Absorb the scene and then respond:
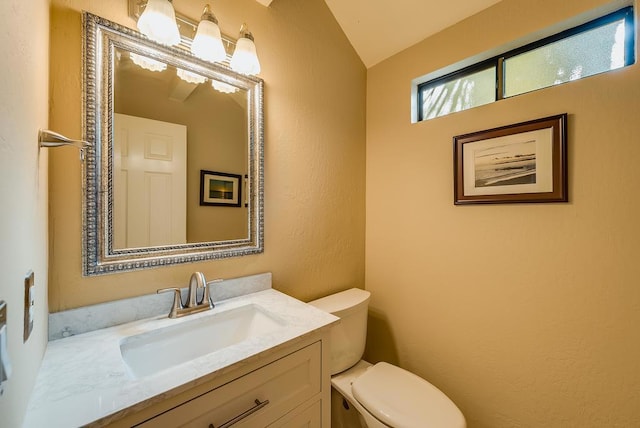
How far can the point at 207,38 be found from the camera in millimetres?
1021

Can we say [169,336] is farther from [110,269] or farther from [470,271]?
[470,271]

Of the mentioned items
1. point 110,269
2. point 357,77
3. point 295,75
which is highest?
point 357,77

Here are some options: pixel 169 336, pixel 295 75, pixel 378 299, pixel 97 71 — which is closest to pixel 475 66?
pixel 295 75

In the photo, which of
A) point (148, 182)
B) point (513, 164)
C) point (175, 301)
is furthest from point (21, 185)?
point (513, 164)

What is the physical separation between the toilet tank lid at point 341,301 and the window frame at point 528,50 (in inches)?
44.3

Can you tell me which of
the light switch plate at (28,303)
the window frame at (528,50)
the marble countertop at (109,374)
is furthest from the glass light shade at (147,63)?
the window frame at (528,50)

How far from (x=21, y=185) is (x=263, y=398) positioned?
2.59 ft

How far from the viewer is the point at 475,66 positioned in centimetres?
141

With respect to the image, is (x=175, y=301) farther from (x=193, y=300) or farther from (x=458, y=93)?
(x=458, y=93)

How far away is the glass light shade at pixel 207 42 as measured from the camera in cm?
101

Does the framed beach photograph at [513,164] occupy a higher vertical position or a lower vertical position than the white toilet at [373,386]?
higher

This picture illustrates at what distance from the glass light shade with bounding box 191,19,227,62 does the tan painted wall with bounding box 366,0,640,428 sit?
3.50 ft

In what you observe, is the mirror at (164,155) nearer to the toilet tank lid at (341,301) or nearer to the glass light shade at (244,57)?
the glass light shade at (244,57)

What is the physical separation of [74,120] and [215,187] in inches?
19.5
